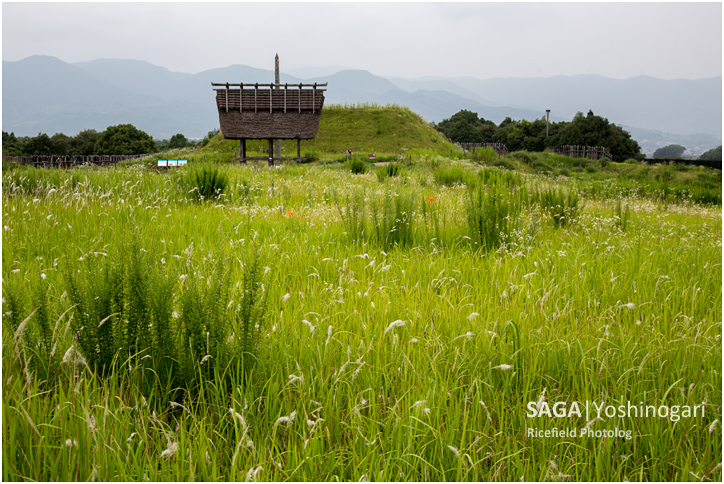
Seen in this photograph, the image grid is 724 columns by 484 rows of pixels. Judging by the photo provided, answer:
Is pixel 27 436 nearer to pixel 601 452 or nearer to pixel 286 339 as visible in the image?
pixel 286 339

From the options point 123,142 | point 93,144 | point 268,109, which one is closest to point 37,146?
point 93,144

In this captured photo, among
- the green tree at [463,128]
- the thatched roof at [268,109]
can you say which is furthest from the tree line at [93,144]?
the green tree at [463,128]

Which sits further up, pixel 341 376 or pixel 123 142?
pixel 123 142

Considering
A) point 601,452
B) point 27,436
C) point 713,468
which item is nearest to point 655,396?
point 713,468

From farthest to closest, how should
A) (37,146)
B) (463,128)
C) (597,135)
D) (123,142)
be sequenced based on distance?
(463,128), (123,142), (597,135), (37,146)

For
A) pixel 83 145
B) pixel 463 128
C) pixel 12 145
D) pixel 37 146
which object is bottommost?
pixel 12 145

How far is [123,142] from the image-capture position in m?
71.8

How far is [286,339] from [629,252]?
145 inches

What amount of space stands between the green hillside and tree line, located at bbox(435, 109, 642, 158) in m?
31.9

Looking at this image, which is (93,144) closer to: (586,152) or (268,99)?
(268,99)

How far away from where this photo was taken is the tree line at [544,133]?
7025 centimetres

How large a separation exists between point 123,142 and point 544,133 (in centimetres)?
7477

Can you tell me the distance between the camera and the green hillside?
40.3m

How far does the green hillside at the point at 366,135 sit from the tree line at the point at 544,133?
3192 centimetres
